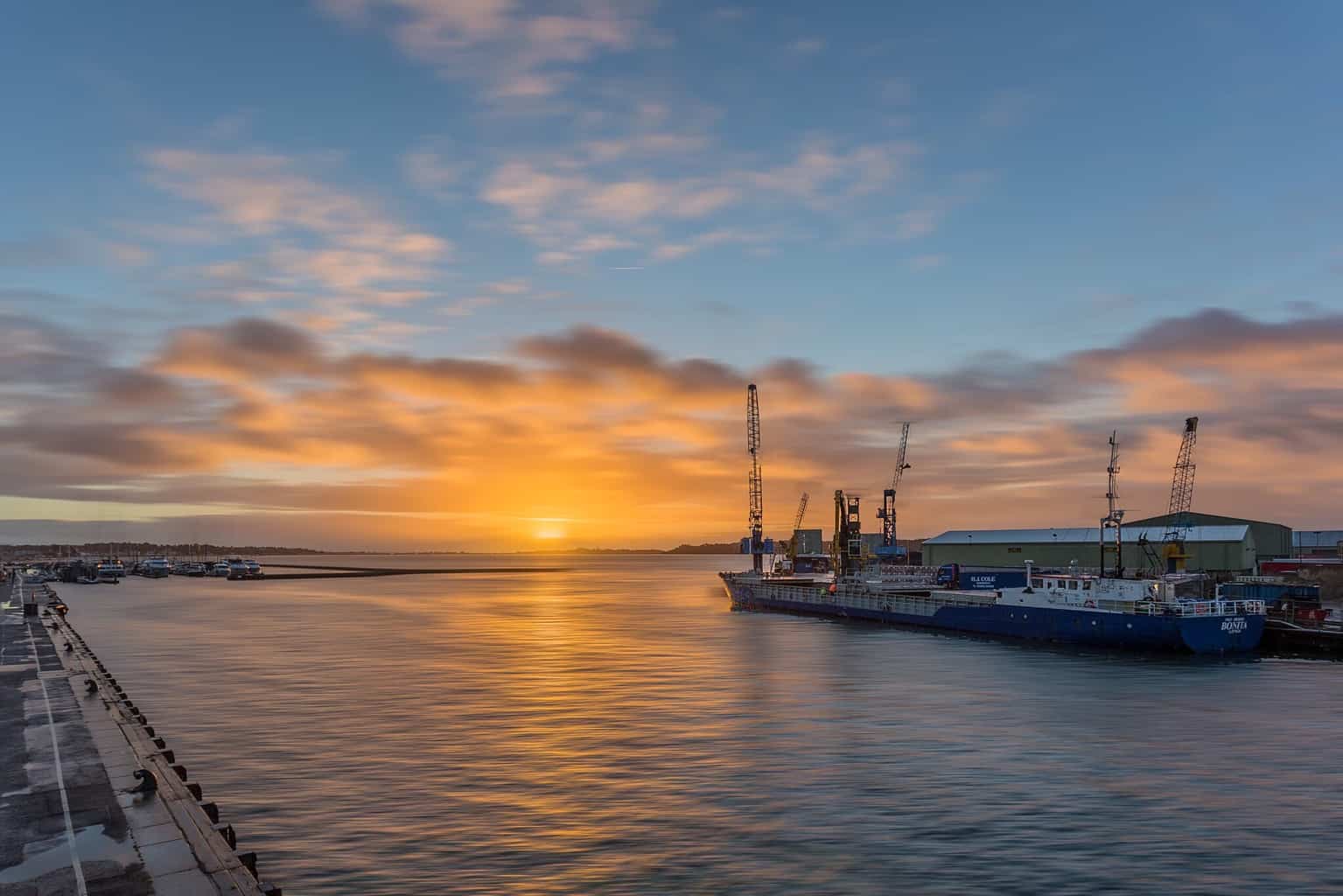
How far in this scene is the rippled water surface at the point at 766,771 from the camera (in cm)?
3086

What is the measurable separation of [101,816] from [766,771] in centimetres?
2668

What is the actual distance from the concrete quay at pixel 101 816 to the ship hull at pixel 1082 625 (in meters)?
90.7

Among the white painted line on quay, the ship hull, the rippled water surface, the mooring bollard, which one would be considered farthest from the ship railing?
the white painted line on quay

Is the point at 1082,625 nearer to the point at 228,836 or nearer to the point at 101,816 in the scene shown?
the point at 228,836

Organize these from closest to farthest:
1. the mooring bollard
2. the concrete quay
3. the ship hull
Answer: the concrete quay, the mooring bollard, the ship hull

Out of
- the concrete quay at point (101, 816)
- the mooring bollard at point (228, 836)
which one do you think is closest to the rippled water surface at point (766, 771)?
the mooring bollard at point (228, 836)

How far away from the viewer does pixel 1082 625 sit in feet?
344

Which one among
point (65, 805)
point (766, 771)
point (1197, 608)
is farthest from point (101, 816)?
point (1197, 608)

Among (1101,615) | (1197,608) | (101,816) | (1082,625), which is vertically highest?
(101,816)

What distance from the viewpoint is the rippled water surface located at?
101 ft

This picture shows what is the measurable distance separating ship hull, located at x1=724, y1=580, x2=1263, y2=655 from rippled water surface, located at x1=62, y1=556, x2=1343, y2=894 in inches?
182

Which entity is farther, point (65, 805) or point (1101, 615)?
point (1101, 615)

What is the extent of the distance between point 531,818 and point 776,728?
2249cm

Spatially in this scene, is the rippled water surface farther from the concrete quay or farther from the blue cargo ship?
the blue cargo ship
